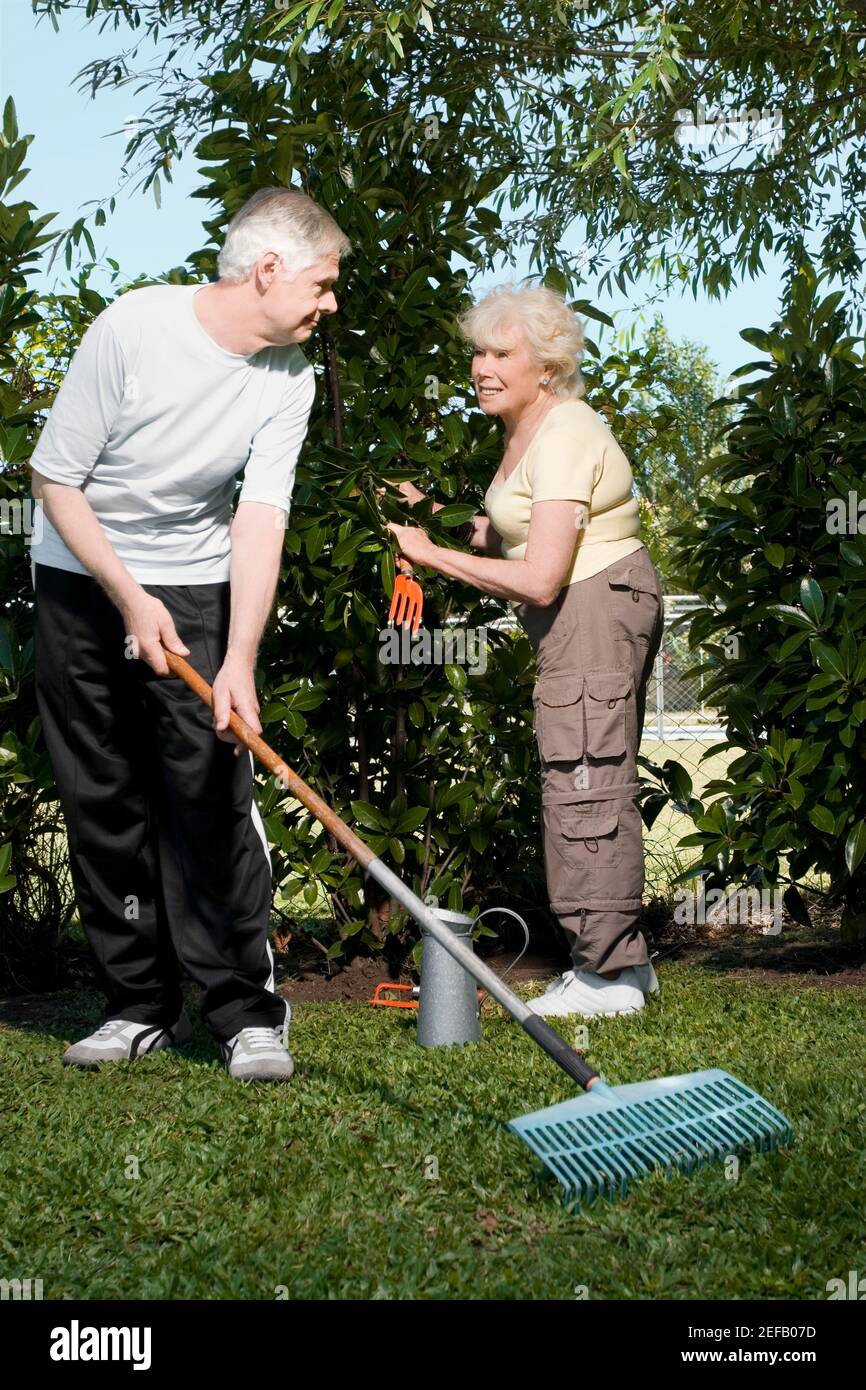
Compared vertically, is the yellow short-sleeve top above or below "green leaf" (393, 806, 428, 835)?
above

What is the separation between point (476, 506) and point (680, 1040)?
1776 millimetres

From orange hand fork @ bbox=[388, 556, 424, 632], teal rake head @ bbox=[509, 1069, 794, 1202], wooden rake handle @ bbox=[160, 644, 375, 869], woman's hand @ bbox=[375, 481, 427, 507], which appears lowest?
teal rake head @ bbox=[509, 1069, 794, 1202]

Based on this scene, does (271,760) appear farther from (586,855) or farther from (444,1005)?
(586,855)

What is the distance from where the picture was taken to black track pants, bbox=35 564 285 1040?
11.2ft

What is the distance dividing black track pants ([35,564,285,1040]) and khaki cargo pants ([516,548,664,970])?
2.94ft

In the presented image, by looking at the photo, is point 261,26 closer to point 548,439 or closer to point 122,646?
point 548,439

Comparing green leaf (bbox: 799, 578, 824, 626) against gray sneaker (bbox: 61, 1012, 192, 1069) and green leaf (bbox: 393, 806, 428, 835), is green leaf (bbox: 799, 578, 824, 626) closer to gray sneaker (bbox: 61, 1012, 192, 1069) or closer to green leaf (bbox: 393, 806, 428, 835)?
green leaf (bbox: 393, 806, 428, 835)

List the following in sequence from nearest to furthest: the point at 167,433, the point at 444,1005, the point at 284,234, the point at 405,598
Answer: the point at 284,234
the point at 167,433
the point at 444,1005
the point at 405,598

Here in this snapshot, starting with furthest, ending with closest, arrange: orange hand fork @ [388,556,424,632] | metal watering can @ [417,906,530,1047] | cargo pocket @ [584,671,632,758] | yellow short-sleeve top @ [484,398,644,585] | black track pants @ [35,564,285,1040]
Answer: orange hand fork @ [388,556,424,632]
cargo pocket @ [584,671,632,758]
yellow short-sleeve top @ [484,398,644,585]
metal watering can @ [417,906,530,1047]
black track pants @ [35,564,285,1040]

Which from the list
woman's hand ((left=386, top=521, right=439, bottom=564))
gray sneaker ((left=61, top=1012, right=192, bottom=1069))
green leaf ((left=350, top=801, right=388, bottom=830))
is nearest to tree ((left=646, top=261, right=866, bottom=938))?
green leaf ((left=350, top=801, right=388, bottom=830))

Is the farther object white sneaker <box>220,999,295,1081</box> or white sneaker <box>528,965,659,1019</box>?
white sneaker <box>528,965,659,1019</box>

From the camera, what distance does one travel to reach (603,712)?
3914mm

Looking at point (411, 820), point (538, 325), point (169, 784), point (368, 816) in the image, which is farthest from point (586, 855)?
point (538, 325)

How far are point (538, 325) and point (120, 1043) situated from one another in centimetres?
218
